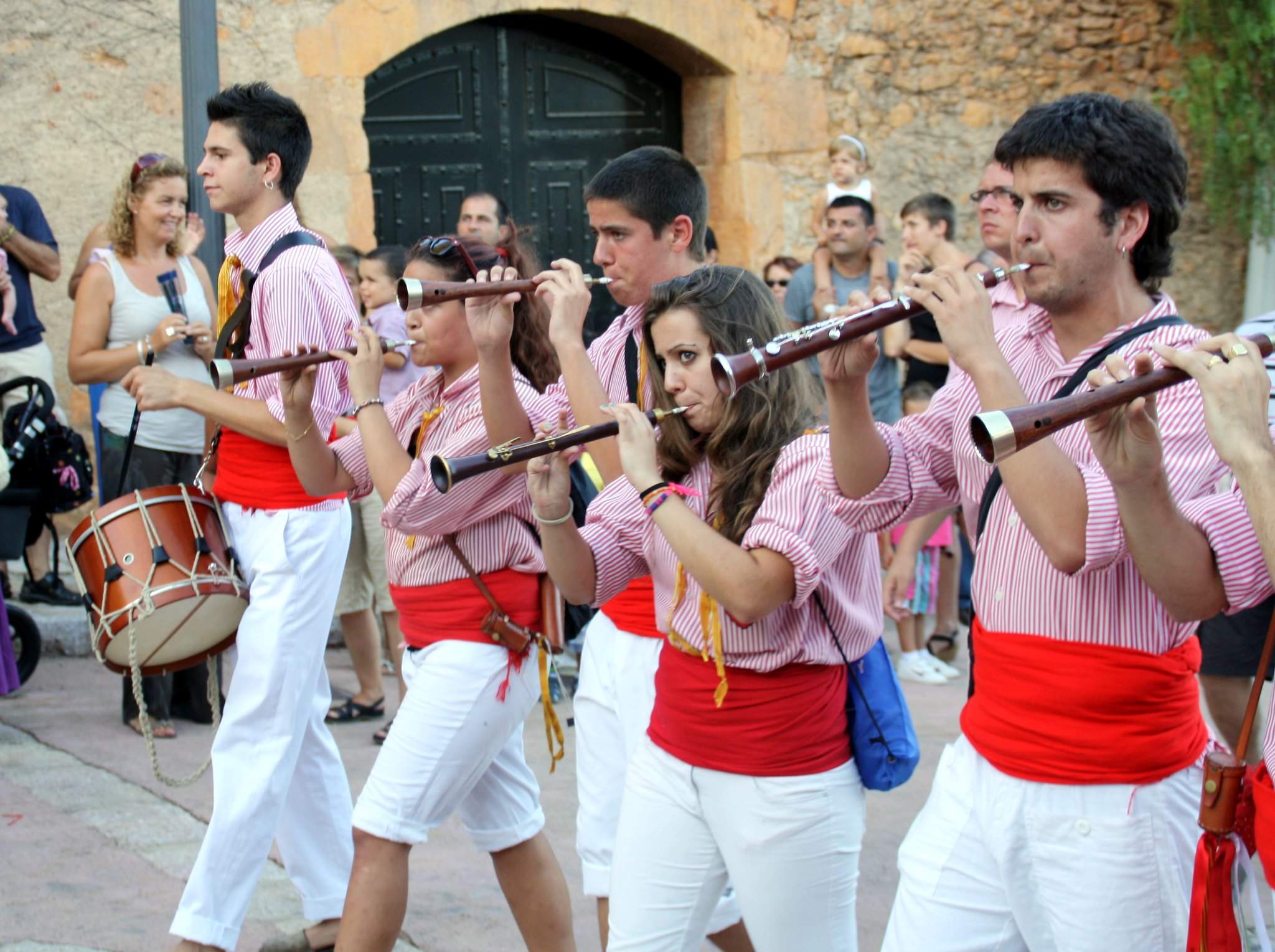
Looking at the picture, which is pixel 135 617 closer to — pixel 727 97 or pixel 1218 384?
pixel 1218 384

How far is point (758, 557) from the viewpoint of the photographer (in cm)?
246

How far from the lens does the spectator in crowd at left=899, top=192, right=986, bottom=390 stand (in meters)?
6.74

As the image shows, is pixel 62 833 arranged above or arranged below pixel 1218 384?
below

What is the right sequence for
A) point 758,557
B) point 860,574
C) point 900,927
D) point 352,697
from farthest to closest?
point 352,697 < point 860,574 < point 758,557 < point 900,927

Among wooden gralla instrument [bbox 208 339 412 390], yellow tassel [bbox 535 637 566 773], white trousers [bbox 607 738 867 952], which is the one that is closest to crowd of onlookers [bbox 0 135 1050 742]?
wooden gralla instrument [bbox 208 339 412 390]

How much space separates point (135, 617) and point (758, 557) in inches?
64.5

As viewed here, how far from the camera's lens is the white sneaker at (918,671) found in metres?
6.38

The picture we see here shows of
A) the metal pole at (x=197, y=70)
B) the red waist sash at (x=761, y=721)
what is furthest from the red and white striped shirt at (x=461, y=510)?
the metal pole at (x=197, y=70)

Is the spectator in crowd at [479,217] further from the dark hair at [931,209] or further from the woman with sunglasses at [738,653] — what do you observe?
the woman with sunglasses at [738,653]

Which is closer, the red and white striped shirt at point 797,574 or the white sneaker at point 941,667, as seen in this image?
the red and white striped shirt at point 797,574

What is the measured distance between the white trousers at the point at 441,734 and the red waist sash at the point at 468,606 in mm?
23

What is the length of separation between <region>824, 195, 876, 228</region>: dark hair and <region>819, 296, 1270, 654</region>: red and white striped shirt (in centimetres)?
507

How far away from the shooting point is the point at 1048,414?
6.12 feet

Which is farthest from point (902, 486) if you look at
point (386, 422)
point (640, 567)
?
point (386, 422)
